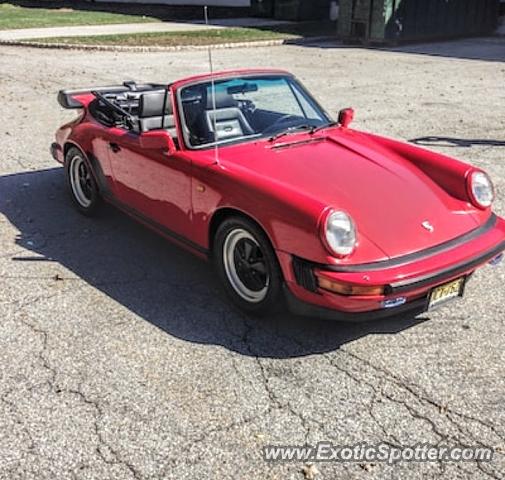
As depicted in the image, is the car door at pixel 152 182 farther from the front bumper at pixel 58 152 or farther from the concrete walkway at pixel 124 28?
the concrete walkway at pixel 124 28

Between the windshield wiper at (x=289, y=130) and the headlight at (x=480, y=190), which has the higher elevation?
the windshield wiper at (x=289, y=130)

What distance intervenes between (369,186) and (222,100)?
1.27 m

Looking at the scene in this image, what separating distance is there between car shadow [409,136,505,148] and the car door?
4.45 m

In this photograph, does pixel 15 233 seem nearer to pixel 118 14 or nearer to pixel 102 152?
pixel 102 152

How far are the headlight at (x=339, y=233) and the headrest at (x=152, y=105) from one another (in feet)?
6.30

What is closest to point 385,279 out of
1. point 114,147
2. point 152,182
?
point 152,182

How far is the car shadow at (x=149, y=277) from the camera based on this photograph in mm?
3766

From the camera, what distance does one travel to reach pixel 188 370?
3.46 metres

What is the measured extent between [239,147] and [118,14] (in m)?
23.1

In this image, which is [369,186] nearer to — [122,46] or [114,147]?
[114,147]

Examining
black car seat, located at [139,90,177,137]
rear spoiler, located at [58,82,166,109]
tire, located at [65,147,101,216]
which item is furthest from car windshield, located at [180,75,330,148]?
tire, located at [65,147,101,216]

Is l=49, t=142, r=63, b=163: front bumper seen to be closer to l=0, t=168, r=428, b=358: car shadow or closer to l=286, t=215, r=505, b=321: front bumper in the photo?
l=0, t=168, r=428, b=358: car shadow

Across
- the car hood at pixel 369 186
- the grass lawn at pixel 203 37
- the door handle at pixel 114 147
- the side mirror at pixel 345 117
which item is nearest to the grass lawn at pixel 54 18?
the grass lawn at pixel 203 37

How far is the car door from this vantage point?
4266 mm
